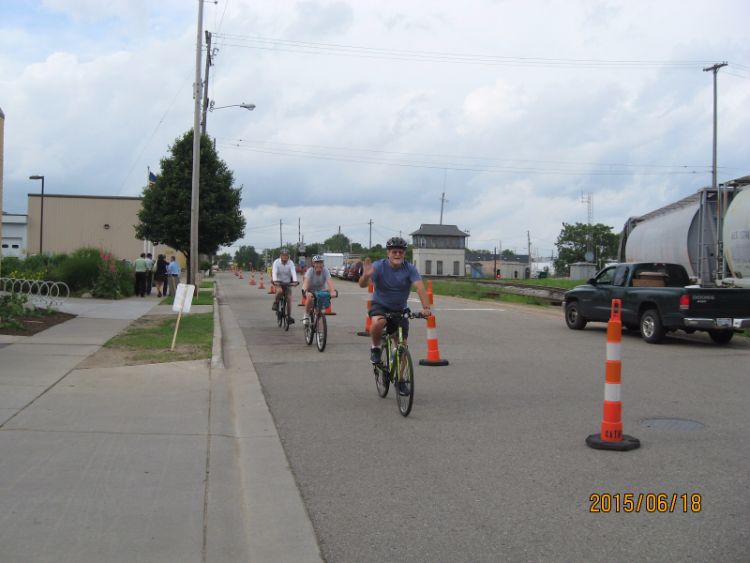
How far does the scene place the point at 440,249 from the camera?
110812 mm

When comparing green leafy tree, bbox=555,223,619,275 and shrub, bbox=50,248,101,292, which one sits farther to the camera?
green leafy tree, bbox=555,223,619,275

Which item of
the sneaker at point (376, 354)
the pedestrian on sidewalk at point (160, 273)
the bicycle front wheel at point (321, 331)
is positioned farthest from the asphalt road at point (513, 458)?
the pedestrian on sidewalk at point (160, 273)

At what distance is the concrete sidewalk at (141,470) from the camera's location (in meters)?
4.27

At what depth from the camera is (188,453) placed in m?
6.16

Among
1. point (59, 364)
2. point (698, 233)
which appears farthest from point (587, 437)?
point (698, 233)

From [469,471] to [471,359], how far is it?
645 centimetres

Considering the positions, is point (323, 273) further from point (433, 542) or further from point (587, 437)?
point (433, 542)

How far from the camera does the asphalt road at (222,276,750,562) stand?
437cm

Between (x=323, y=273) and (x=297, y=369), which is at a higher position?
(x=323, y=273)

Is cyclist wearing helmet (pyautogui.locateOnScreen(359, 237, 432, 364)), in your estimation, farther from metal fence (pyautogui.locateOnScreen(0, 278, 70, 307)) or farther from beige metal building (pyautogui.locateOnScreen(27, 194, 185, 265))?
beige metal building (pyautogui.locateOnScreen(27, 194, 185, 265))

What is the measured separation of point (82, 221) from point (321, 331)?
57.3 meters

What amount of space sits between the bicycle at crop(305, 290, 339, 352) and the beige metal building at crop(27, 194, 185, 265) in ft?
176

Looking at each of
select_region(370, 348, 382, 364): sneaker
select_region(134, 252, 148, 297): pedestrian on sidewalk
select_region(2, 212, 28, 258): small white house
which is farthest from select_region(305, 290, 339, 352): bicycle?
select_region(2, 212, 28, 258): small white house

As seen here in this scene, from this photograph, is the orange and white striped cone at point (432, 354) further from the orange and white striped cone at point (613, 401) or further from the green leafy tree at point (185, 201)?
the green leafy tree at point (185, 201)
